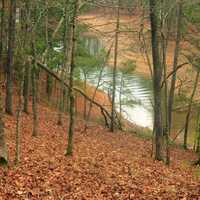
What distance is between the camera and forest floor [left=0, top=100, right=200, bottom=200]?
29.6ft

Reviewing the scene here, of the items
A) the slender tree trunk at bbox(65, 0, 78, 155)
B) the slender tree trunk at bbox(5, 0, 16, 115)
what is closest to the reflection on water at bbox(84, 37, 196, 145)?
the slender tree trunk at bbox(5, 0, 16, 115)

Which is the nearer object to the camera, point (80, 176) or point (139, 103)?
point (80, 176)

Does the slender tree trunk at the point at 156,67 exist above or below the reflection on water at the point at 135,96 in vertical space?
above

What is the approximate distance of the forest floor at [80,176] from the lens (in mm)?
9023

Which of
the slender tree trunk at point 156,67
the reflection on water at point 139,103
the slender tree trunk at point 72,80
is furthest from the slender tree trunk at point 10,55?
the reflection on water at point 139,103

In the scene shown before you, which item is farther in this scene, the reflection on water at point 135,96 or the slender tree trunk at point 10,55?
the reflection on water at point 135,96

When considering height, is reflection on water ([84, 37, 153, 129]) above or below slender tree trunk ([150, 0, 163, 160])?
below

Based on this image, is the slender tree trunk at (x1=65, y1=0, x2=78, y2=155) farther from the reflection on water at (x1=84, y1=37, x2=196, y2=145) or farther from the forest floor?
the reflection on water at (x1=84, y1=37, x2=196, y2=145)

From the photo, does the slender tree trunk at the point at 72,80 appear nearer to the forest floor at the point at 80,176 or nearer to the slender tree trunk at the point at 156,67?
the forest floor at the point at 80,176

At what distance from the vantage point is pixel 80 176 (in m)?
10.7

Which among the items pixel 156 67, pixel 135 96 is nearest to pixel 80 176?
pixel 156 67

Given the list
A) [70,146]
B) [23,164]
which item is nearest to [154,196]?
[23,164]

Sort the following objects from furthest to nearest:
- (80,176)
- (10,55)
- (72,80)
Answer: (10,55) → (72,80) → (80,176)

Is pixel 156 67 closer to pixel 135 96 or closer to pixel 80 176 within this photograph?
pixel 80 176
